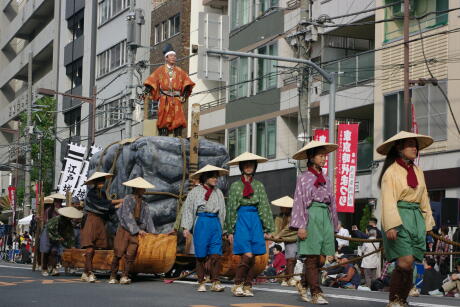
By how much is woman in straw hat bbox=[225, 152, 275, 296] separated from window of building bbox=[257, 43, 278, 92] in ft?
78.9

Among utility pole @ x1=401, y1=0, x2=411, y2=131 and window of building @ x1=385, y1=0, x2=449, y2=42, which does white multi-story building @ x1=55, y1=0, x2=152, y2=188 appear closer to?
window of building @ x1=385, y1=0, x2=449, y2=42

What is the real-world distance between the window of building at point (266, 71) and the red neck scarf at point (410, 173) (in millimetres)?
27173

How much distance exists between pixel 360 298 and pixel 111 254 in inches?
220

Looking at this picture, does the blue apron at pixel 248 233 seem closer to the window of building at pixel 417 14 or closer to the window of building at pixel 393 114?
the window of building at pixel 417 14

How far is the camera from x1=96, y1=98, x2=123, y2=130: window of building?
50.7 meters

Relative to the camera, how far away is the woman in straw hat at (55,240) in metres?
19.8

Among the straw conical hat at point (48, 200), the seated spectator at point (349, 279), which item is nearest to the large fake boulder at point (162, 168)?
the seated spectator at point (349, 279)

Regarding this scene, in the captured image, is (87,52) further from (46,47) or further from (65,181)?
(65,181)

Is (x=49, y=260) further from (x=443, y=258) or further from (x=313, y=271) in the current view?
(x=313, y=271)

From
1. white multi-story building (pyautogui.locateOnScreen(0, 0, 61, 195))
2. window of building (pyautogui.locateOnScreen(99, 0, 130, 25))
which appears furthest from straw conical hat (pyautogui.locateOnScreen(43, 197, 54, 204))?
white multi-story building (pyautogui.locateOnScreen(0, 0, 61, 195))

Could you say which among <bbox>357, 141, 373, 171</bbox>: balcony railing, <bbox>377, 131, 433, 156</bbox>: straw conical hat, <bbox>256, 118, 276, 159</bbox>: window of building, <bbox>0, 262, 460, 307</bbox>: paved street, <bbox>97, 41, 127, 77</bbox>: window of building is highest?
<bbox>97, 41, 127, 77</bbox>: window of building

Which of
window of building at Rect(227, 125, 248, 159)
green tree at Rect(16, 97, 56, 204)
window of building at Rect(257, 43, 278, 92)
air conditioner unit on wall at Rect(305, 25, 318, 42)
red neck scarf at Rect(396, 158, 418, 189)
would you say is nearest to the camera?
red neck scarf at Rect(396, 158, 418, 189)

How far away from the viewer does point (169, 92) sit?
60.2ft

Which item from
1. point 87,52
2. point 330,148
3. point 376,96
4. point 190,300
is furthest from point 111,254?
point 87,52
